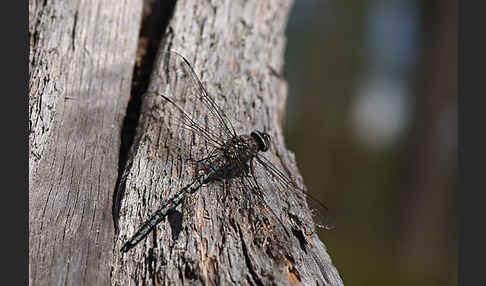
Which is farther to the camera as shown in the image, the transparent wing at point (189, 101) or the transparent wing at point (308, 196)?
the transparent wing at point (189, 101)

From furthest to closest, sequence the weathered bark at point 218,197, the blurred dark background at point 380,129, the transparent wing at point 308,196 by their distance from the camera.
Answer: the blurred dark background at point 380,129, the transparent wing at point 308,196, the weathered bark at point 218,197

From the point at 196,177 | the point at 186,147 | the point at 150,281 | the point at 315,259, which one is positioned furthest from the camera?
the point at 186,147

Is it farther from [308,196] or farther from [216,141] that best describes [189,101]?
[308,196]

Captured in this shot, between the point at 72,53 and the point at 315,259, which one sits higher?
the point at 72,53

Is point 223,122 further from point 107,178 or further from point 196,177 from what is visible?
point 107,178

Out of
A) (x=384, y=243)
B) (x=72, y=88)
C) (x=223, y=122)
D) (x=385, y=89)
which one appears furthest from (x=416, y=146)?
(x=72, y=88)

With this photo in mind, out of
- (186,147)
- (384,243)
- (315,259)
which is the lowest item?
(384,243)

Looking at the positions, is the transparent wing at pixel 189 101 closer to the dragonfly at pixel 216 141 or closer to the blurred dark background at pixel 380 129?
the dragonfly at pixel 216 141

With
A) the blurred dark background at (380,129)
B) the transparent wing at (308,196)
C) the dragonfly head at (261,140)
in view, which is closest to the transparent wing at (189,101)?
the dragonfly head at (261,140)
